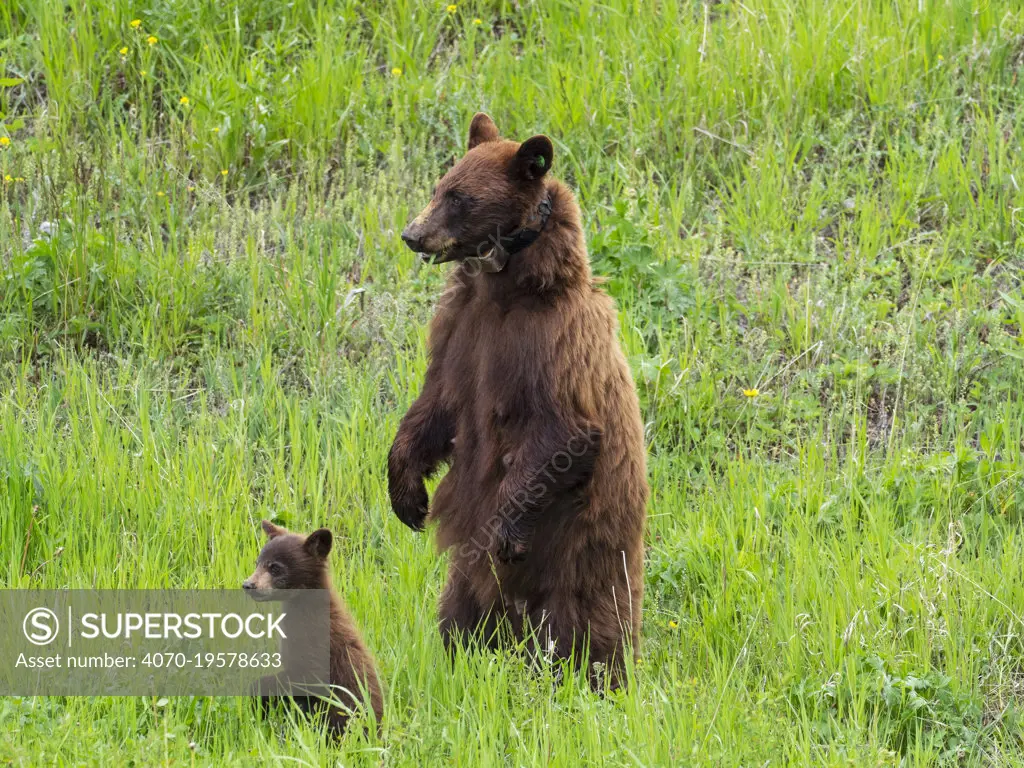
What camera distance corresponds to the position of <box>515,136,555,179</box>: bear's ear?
4637 mm

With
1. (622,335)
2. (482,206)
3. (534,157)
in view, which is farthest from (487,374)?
(622,335)

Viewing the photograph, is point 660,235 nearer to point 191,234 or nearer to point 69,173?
point 191,234

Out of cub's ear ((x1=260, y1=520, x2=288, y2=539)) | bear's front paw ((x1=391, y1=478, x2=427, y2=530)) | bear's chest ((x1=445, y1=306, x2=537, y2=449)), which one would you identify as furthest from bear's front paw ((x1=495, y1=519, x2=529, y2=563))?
cub's ear ((x1=260, y1=520, x2=288, y2=539))

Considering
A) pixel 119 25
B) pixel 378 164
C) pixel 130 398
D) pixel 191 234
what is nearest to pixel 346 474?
pixel 130 398

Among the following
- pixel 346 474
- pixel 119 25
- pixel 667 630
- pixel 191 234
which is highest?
pixel 119 25

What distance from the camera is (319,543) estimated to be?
4820 mm

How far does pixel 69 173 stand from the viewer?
802 cm

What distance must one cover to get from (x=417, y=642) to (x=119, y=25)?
535cm

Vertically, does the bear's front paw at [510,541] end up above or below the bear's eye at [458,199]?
below

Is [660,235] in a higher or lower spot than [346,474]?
higher

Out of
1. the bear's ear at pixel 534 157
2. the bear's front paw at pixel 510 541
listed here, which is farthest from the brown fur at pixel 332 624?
the bear's ear at pixel 534 157

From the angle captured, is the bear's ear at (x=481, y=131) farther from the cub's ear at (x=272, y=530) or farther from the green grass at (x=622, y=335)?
the green grass at (x=622, y=335)

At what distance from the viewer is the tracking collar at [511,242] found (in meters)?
4.71

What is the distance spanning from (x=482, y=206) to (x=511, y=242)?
0.16 meters
